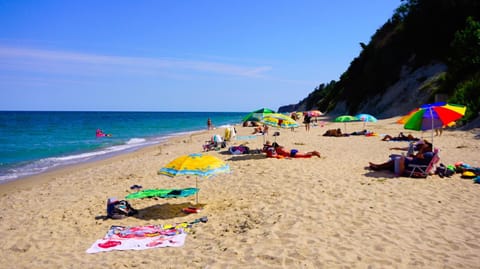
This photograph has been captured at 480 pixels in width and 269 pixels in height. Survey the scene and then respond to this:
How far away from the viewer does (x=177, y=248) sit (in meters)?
6.05

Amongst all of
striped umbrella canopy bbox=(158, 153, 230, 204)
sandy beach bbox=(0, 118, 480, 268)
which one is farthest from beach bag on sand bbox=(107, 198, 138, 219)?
striped umbrella canopy bbox=(158, 153, 230, 204)

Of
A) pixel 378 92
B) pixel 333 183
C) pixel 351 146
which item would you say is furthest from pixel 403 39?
pixel 333 183

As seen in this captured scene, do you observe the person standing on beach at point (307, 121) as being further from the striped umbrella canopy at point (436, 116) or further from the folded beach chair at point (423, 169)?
the folded beach chair at point (423, 169)

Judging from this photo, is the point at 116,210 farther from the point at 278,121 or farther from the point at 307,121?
the point at 307,121

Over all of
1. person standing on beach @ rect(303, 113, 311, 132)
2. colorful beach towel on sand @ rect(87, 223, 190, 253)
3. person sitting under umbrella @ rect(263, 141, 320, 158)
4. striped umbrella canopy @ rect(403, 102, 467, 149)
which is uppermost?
striped umbrella canopy @ rect(403, 102, 467, 149)

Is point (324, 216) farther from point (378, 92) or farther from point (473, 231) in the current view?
point (378, 92)

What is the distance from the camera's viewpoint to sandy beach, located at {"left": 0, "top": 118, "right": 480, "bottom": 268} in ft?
17.4

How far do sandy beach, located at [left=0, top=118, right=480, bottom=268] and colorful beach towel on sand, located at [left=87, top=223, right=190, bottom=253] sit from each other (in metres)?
0.19

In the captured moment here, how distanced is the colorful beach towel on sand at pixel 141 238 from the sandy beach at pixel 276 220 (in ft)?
0.62

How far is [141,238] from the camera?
21.8 feet

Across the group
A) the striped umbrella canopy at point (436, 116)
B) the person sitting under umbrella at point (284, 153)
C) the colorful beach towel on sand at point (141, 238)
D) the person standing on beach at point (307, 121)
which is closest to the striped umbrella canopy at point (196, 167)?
the colorful beach towel on sand at point (141, 238)

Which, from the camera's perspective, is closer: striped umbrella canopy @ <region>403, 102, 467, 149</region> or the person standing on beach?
striped umbrella canopy @ <region>403, 102, 467, 149</region>

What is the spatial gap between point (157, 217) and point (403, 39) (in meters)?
38.6

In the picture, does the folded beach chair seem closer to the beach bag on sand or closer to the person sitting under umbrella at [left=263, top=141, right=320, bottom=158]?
the person sitting under umbrella at [left=263, top=141, right=320, bottom=158]
